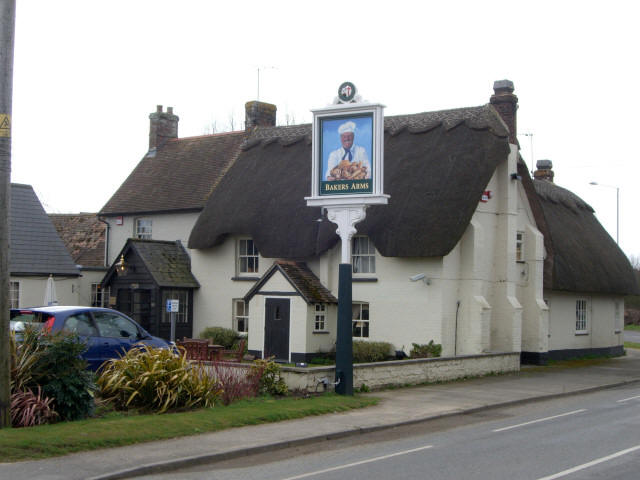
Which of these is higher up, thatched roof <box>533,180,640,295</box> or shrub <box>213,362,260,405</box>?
thatched roof <box>533,180,640,295</box>

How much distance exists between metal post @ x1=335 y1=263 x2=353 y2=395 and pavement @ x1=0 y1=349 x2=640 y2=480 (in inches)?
36.5

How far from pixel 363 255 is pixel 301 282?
2.38 m

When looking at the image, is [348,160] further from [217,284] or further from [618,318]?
[618,318]

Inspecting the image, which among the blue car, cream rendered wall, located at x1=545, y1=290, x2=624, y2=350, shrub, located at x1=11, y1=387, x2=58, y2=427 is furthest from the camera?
cream rendered wall, located at x1=545, y1=290, x2=624, y2=350

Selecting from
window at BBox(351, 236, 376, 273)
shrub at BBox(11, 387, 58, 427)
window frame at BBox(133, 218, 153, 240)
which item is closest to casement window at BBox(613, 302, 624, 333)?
window at BBox(351, 236, 376, 273)

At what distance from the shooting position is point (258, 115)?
34.5 m

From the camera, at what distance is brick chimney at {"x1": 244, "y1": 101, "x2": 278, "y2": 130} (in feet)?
113

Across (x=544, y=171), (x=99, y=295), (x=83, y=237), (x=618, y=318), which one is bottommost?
(x=618, y=318)

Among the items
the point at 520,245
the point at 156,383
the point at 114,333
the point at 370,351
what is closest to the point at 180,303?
the point at 370,351

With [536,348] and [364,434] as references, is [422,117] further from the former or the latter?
[364,434]

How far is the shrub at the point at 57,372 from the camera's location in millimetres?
12680

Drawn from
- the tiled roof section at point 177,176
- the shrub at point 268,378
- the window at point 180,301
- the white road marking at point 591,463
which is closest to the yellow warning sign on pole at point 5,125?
the shrub at point 268,378

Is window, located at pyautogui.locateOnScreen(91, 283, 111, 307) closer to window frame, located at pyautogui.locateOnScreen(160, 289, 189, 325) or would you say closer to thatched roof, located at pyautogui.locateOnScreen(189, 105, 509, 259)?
window frame, located at pyautogui.locateOnScreen(160, 289, 189, 325)

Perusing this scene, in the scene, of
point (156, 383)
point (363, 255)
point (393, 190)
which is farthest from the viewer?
point (363, 255)
